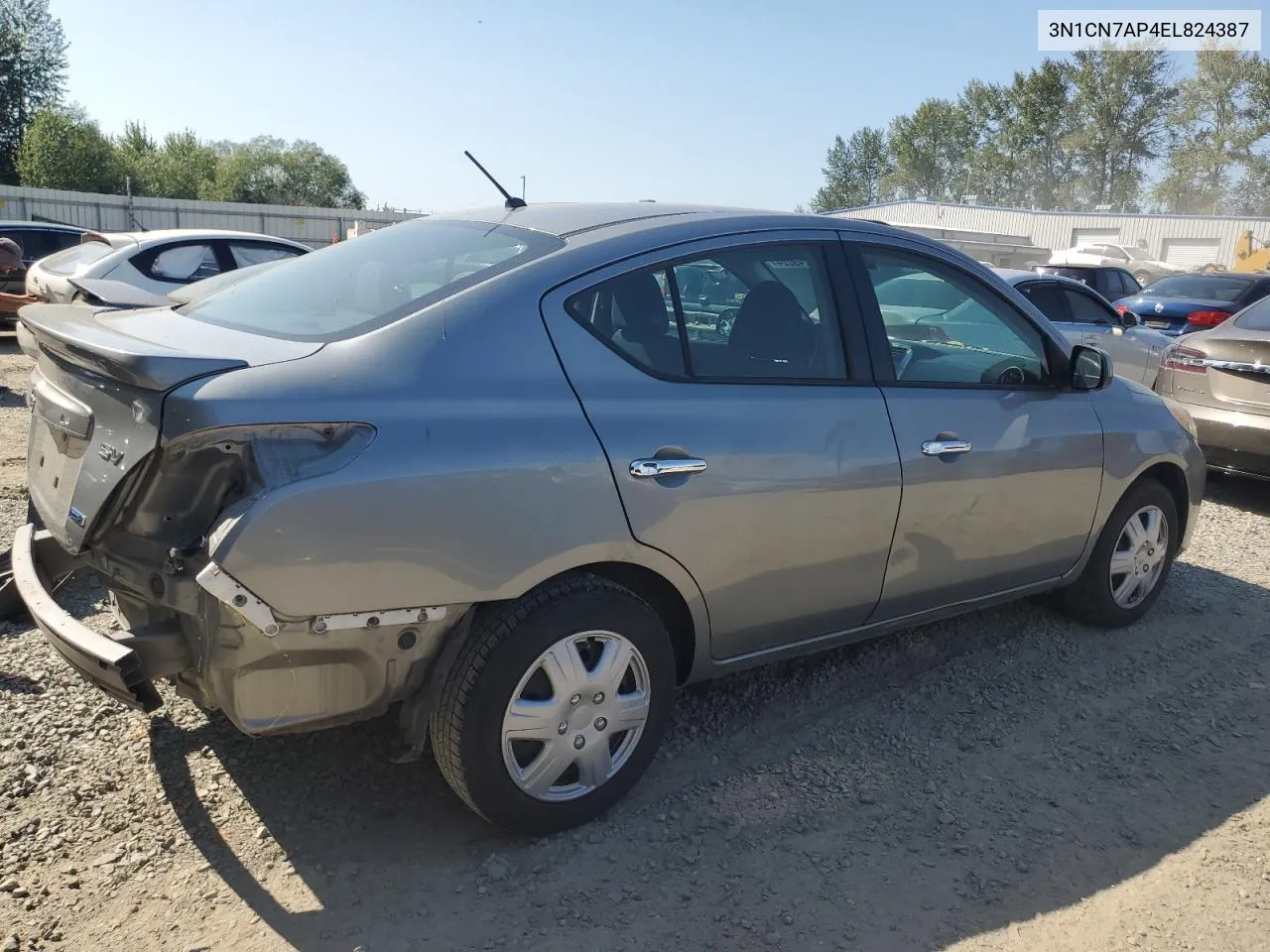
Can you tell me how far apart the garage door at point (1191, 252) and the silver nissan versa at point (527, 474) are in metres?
46.1

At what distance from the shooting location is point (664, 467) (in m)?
2.88

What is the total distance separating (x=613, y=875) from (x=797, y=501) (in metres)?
1.22

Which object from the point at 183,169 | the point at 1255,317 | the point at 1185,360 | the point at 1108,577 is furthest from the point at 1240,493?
the point at 183,169

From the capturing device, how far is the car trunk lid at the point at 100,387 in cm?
246

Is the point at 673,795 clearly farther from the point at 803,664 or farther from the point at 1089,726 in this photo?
the point at 1089,726

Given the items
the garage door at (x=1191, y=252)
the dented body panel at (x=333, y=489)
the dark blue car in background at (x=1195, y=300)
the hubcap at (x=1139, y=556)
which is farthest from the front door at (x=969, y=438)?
the garage door at (x=1191, y=252)

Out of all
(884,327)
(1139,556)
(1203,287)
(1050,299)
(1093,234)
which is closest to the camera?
(884,327)

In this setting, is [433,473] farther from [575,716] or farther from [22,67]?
[22,67]

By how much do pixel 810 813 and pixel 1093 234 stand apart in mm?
48399

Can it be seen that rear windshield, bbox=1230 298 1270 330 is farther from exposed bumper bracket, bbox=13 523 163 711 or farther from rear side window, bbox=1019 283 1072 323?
exposed bumper bracket, bbox=13 523 163 711

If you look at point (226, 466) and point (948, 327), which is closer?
point (226, 466)

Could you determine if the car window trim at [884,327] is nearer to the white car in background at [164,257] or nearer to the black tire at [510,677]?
the black tire at [510,677]

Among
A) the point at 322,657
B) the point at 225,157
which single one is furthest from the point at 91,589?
the point at 225,157

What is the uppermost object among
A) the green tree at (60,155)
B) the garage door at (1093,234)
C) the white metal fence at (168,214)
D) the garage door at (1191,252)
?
the green tree at (60,155)
